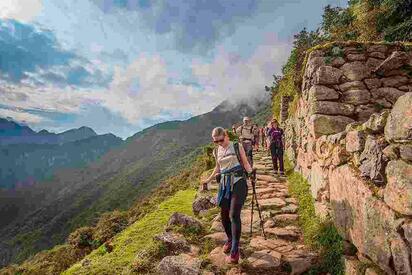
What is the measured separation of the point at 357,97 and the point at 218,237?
5.32 metres

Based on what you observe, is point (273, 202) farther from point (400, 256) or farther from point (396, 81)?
point (400, 256)

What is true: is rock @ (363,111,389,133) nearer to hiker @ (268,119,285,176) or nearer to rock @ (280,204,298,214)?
rock @ (280,204,298,214)

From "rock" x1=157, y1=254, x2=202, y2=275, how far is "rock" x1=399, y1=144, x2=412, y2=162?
12.0ft

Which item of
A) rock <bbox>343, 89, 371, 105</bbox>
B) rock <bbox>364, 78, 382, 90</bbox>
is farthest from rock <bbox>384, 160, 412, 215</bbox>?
rock <bbox>364, 78, 382, 90</bbox>

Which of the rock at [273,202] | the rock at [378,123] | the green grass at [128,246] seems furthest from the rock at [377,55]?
the green grass at [128,246]

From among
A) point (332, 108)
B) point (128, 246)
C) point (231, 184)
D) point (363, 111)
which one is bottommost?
point (128, 246)

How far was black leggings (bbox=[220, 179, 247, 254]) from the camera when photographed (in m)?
6.09

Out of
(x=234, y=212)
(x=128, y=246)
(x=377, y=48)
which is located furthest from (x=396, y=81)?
(x=128, y=246)

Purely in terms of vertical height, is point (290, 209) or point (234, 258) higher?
point (290, 209)

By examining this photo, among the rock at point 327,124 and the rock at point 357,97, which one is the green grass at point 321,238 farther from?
the rock at point 357,97

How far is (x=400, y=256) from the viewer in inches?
160

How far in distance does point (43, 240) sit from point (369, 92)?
180m

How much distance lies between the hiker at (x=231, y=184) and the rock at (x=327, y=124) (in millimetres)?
3158

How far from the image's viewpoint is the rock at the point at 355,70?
9.24 metres
